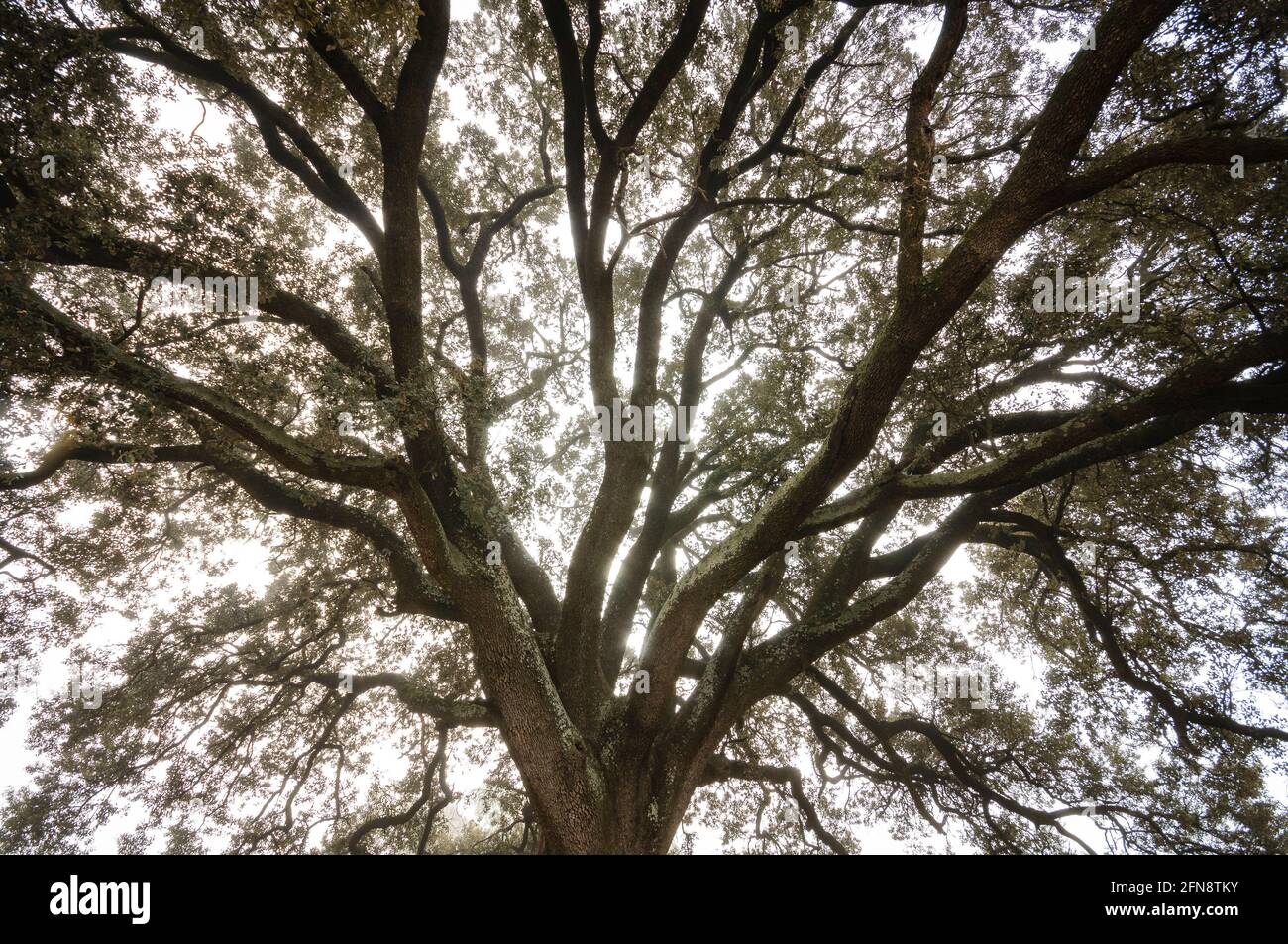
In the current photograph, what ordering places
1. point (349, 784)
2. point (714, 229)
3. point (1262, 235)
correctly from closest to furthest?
1. point (1262, 235)
2. point (714, 229)
3. point (349, 784)

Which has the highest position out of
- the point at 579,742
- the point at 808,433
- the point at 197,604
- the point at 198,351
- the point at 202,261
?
the point at 202,261

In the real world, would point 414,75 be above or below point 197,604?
above

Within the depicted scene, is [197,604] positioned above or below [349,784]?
above

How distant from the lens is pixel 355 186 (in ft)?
22.3

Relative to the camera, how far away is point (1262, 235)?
4.44 meters

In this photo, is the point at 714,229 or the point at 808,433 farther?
the point at 714,229
